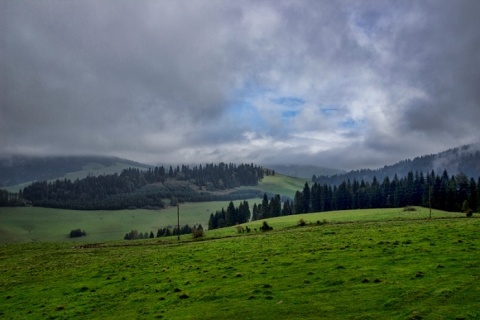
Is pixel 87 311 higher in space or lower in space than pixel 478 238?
lower

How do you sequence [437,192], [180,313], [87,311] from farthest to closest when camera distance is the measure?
[437,192] < [87,311] < [180,313]

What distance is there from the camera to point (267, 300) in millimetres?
24250

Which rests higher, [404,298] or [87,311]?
[404,298]

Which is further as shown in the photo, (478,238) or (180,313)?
(478,238)

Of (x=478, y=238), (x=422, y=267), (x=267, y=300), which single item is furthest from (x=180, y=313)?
(x=478, y=238)

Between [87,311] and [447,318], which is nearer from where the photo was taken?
[447,318]

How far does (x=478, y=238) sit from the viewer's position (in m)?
43.0

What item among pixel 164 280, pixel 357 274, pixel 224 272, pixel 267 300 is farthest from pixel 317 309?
pixel 164 280

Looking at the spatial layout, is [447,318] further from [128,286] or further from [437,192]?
[437,192]

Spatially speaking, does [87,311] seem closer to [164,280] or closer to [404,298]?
[164,280]

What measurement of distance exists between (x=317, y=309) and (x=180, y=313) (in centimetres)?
863

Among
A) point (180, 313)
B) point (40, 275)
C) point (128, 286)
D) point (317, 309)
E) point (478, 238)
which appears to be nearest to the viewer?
point (317, 309)

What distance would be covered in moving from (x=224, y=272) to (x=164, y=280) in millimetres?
5759

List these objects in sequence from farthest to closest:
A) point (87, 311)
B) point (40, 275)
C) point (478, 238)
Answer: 1. point (40, 275)
2. point (478, 238)
3. point (87, 311)
